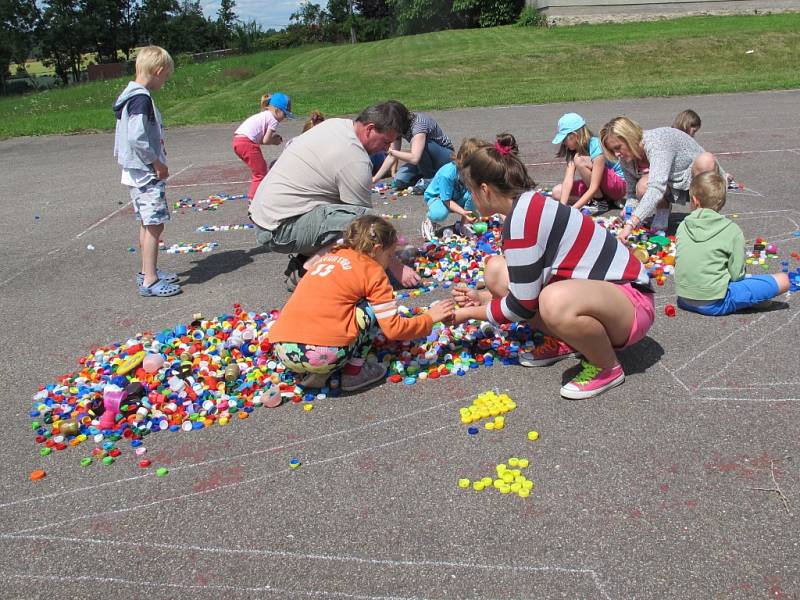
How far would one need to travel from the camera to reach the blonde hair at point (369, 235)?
400 cm

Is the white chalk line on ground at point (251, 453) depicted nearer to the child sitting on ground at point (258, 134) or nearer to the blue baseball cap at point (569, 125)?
the blue baseball cap at point (569, 125)

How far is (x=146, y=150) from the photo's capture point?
5.56m

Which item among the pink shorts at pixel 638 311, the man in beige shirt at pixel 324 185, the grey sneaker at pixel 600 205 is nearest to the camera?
the pink shorts at pixel 638 311

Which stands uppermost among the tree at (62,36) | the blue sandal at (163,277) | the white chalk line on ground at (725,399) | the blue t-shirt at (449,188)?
the tree at (62,36)

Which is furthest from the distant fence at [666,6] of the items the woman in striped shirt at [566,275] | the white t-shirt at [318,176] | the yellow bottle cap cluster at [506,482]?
the yellow bottle cap cluster at [506,482]

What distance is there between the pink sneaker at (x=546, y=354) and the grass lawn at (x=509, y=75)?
1277 centimetres

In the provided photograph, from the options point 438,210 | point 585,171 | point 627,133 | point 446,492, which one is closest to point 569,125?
point 585,171

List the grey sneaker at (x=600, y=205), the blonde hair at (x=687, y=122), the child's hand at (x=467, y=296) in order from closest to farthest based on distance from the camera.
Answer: the child's hand at (x=467, y=296)
the blonde hair at (x=687, y=122)
the grey sneaker at (x=600, y=205)

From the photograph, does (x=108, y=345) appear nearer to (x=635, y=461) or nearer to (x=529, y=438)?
(x=529, y=438)

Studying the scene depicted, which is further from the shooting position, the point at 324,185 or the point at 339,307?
the point at 324,185

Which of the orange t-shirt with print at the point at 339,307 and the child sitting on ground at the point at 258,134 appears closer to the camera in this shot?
the orange t-shirt with print at the point at 339,307

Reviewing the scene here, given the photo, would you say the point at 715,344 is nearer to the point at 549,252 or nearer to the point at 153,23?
the point at 549,252

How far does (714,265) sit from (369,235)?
251 cm

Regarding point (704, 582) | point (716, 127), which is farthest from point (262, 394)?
point (716, 127)
